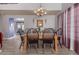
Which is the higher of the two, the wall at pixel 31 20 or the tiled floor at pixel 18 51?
the wall at pixel 31 20

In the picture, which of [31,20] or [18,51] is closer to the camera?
[18,51]

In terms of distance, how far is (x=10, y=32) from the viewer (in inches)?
149

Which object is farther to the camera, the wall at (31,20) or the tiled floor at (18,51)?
the wall at (31,20)

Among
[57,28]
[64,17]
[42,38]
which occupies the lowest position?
[42,38]

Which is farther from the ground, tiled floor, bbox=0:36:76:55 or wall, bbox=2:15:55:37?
wall, bbox=2:15:55:37

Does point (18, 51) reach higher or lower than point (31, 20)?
lower

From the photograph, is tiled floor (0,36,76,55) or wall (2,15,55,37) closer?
tiled floor (0,36,76,55)
